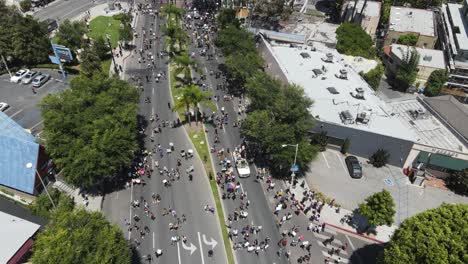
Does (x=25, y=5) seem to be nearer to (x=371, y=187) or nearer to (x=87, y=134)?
(x=87, y=134)

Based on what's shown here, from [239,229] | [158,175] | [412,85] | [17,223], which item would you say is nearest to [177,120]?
[158,175]

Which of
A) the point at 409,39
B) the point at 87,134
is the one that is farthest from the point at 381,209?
the point at 409,39

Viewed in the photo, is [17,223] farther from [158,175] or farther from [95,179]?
[158,175]

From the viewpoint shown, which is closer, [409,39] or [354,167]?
[354,167]

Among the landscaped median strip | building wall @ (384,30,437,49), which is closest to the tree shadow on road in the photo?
the landscaped median strip

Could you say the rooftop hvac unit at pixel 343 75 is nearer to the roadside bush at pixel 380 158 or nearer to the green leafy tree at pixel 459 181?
the roadside bush at pixel 380 158
